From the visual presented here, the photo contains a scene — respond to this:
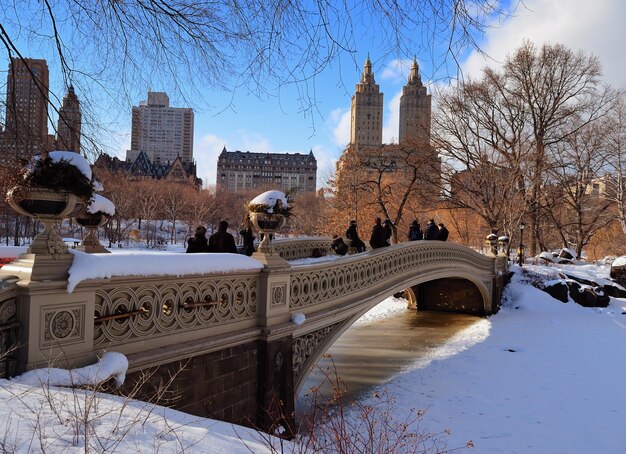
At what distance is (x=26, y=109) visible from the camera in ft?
13.0

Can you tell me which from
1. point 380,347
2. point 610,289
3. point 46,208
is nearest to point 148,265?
point 46,208

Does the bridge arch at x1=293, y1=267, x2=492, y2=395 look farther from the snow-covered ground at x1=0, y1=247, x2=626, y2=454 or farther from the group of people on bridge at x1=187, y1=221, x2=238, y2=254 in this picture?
the group of people on bridge at x1=187, y1=221, x2=238, y2=254

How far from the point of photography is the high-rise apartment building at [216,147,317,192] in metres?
121

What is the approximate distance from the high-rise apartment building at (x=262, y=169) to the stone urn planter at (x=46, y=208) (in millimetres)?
114730

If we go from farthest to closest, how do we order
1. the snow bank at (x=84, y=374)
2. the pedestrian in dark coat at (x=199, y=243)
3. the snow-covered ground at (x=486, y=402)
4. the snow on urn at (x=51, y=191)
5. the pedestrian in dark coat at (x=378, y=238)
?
the pedestrian in dark coat at (x=378, y=238) < the pedestrian in dark coat at (x=199, y=243) < the snow on urn at (x=51, y=191) < the snow bank at (x=84, y=374) < the snow-covered ground at (x=486, y=402)

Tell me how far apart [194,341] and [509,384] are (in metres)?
8.78

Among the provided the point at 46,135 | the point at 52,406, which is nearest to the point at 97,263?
the point at 46,135

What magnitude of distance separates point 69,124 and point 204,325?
252 centimetres

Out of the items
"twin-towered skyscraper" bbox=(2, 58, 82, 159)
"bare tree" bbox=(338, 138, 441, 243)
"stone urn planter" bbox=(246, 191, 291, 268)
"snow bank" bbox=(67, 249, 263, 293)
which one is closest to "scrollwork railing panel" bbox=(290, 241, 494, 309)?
"stone urn planter" bbox=(246, 191, 291, 268)

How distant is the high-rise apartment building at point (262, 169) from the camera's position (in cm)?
12081

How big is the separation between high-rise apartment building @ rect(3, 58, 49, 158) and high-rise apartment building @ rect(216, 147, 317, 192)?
114 metres

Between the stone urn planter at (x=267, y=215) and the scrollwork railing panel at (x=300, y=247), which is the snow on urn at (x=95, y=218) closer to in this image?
the stone urn planter at (x=267, y=215)

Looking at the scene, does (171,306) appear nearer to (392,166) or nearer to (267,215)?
(267,215)

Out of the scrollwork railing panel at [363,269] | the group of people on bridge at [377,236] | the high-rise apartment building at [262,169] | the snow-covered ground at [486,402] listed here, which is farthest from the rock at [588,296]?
the high-rise apartment building at [262,169]
